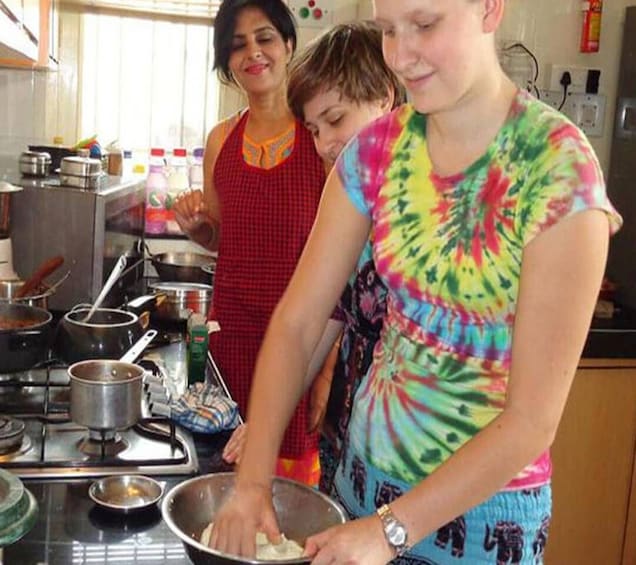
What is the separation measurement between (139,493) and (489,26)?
712 millimetres

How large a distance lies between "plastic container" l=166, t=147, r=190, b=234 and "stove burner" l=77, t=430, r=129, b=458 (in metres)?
1.81

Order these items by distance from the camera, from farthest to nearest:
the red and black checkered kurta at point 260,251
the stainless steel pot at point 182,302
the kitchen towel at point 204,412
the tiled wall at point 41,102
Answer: the tiled wall at point 41,102 → the stainless steel pot at point 182,302 → the red and black checkered kurta at point 260,251 → the kitchen towel at point 204,412

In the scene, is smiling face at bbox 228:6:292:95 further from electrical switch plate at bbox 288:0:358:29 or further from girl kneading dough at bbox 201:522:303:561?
girl kneading dough at bbox 201:522:303:561

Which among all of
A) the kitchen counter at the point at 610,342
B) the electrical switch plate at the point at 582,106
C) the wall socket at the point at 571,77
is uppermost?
the wall socket at the point at 571,77

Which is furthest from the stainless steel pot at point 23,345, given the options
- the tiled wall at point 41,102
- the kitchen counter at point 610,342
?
the kitchen counter at point 610,342

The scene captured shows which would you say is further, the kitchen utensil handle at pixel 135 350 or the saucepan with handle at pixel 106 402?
the kitchen utensil handle at pixel 135 350

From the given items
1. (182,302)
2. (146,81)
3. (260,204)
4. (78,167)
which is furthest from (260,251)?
(146,81)

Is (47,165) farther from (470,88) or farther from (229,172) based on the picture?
(470,88)

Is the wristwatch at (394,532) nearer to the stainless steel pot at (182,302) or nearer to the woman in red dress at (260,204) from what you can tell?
the woman in red dress at (260,204)

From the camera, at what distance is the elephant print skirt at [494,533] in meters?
1.00

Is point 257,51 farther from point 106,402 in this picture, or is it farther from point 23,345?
point 106,402

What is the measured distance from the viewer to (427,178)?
1.00 m

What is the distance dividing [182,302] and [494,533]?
1.30 metres

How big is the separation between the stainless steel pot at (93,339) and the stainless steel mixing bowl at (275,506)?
0.59 m
